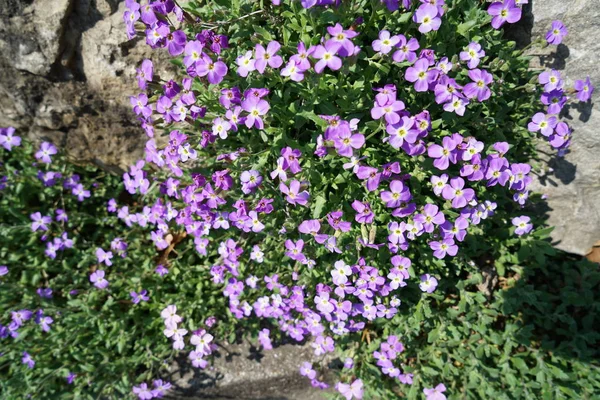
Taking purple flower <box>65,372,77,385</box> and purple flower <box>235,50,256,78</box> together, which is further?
purple flower <box>65,372,77,385</box>

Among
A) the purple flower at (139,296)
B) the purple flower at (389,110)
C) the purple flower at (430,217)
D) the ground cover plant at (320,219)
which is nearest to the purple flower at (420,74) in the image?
the ground cover plant at (320,219)

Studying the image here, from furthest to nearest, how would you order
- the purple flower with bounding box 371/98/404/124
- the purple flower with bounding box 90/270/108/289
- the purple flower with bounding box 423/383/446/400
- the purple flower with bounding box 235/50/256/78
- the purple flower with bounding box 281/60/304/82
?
the purple flower with bounding box 90/270/108/289 < the purple flower with bounding box 423/383/446/400 < the purple flower with bounding box 235/50/256/78 < the purple flower with bounding box 371/98/404/124 < the purple flower with bounding box 281/60/304/82

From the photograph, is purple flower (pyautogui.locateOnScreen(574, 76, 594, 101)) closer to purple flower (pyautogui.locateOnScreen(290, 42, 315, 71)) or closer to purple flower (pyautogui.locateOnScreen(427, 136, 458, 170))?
purple flower (pyautogui.locateOnScreen(427, 136, 458, 170))

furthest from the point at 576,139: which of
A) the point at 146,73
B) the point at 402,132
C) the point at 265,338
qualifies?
the point at 146,73

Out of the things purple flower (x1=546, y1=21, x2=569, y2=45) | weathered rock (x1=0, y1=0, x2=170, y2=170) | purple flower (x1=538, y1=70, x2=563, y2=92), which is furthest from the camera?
weathered rock (x1=0, y1=0, x2=170, y2=170)

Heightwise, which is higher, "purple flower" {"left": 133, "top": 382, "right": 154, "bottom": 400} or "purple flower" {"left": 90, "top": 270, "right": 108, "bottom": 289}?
"purple flower" {"left": 90, "top": 270, "right": 108, "bottom": 289}

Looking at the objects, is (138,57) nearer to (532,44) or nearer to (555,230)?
(532,44)

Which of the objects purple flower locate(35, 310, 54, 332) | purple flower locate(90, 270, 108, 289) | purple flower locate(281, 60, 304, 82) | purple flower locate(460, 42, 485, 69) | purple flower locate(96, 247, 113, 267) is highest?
Result: purple flower locate(460, 42, 485, 69)

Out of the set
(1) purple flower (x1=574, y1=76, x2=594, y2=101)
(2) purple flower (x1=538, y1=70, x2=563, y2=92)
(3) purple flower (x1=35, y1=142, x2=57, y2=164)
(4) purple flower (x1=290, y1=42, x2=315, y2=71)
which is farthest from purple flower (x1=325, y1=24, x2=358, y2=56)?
(3) purple flower (x1=35, y1=142, x2=57, y2=164)
